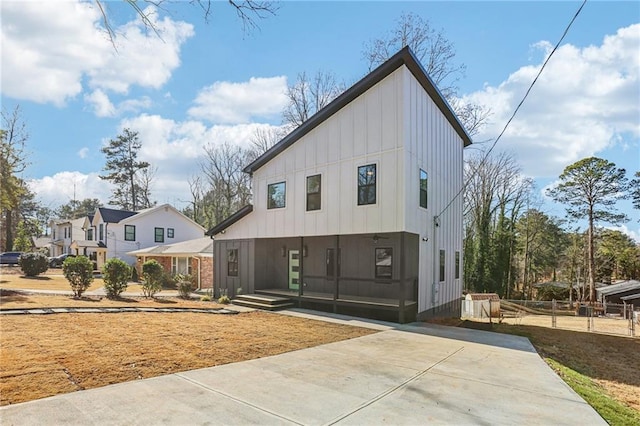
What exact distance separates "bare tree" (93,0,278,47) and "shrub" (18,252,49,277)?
24.3 m

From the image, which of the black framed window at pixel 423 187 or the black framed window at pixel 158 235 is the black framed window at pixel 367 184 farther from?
the black framed window at pixel 158 235

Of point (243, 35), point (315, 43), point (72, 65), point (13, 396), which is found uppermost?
point (315, 43)

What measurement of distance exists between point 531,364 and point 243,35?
7136mm

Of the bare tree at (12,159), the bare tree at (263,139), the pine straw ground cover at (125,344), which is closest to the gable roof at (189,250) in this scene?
the bare tree at (12,159)


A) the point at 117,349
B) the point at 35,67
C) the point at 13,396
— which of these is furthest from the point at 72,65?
the point at 13,396

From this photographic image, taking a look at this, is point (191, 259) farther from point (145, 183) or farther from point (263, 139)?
point (145, 183)

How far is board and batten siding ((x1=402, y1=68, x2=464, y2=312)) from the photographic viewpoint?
10.6 metres

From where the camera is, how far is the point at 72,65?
7785 mm

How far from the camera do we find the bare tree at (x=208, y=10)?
4059 millimetres

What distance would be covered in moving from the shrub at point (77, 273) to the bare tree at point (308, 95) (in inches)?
638

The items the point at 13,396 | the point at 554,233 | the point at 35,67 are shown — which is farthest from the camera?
the point at 554,233

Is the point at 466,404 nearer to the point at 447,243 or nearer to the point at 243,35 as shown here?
the point at 243,35

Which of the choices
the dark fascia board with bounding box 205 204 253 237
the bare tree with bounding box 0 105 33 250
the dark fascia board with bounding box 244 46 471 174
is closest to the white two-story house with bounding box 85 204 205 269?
the bare tree with bounding box 0 105 33 250

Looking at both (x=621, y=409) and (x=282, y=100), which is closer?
(x=621, y=409)
